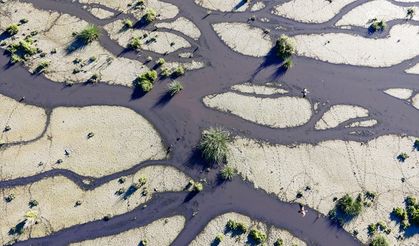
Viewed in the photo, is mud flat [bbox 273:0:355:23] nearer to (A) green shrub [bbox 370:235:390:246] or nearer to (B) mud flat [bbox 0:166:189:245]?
(B) mud flat [bbox 0:166:189:245]

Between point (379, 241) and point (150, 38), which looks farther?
point (150, 38)

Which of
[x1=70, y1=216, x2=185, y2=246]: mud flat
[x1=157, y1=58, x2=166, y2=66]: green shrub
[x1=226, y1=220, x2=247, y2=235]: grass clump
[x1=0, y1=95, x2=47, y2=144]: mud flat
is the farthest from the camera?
[x1=157, y1=58, x2=166, y2=66]: green shrub

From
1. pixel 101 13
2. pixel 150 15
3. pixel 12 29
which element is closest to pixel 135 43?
pixel 150 15

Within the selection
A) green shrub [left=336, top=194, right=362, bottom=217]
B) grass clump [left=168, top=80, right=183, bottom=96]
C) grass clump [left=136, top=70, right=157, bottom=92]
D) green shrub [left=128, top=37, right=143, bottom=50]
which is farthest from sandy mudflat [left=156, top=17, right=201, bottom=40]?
green shrub [left=336, top=194, right=362, bottom=217]

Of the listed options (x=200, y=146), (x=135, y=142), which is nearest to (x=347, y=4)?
(x=200, y=146)

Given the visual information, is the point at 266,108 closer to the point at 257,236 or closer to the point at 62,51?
the point at 257,236

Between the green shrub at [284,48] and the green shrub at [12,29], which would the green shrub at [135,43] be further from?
the green shrub at [284,48]

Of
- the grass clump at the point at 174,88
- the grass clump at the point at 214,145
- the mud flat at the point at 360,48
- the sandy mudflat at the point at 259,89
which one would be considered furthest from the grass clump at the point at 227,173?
the mud flat at the point at 360,48
